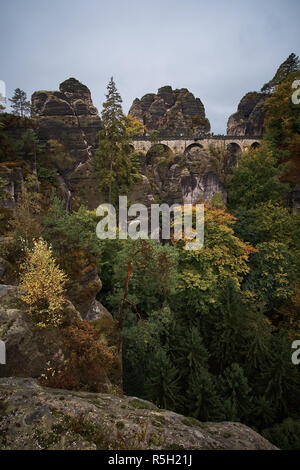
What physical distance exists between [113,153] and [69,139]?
674 cm

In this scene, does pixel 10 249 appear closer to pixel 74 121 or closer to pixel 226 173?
pixel 74 121

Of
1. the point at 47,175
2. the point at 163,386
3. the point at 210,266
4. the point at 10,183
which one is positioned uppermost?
the point at 47,175

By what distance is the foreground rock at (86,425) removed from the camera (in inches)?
185

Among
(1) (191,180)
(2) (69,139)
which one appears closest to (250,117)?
(1) (191,180)

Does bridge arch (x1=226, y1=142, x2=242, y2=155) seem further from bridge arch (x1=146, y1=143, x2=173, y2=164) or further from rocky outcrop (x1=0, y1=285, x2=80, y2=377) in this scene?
rocky outcrop (x1=0, y1=285, x2=80, y2=377)

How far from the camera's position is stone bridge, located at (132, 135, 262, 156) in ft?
123

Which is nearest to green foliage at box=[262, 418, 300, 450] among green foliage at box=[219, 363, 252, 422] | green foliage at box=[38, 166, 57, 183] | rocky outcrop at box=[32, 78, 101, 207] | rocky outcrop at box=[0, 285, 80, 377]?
green foliage at box=[219, 363, 252, 422]

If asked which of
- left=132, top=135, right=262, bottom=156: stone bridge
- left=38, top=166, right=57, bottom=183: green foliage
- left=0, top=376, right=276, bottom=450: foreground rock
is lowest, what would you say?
left=0, top=376, right=276, bottom=450: foreground rock

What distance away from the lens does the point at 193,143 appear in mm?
39312

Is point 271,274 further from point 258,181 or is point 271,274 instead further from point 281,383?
point 258,181

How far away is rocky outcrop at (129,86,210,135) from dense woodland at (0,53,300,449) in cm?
3319

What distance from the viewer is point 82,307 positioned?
12.6 m

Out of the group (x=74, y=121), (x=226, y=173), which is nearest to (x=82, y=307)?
(x=74, y=121)
